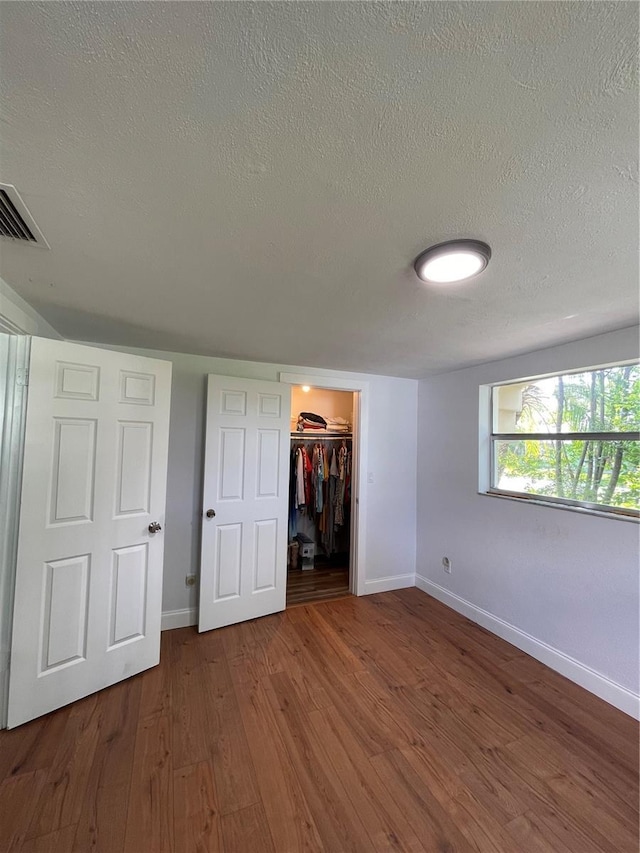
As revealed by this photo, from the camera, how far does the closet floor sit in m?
3.21

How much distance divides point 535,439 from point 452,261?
6.22 ft

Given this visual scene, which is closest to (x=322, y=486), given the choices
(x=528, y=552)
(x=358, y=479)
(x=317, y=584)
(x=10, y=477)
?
(x=358, y=479)

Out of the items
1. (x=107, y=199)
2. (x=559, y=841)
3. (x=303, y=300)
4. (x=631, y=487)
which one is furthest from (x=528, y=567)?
(x=107, y=199)

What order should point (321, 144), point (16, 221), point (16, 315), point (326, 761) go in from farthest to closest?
point (16, 315) → point (326, 761) → point (16, 221) → point (321, 144)

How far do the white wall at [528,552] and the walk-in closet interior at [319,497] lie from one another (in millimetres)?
984

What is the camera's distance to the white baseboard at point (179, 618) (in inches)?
102

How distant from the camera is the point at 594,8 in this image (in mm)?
517

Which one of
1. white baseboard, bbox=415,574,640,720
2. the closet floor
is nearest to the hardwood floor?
white baseboard, bbox=415,574,640,720

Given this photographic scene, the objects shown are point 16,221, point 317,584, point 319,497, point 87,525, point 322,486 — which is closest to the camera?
point 16,221

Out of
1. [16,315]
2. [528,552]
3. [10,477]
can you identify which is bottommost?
[528,552]

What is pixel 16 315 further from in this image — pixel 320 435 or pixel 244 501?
pixel 320 435

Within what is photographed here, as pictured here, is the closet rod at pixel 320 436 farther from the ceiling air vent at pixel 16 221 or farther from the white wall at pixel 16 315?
the ceiling air vent at pixel 16 221

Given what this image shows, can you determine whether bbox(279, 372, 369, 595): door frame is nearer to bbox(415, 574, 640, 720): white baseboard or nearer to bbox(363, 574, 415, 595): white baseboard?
bbox(363, 574, 415, 595): white baseboard

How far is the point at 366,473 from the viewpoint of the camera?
10.9 feet
